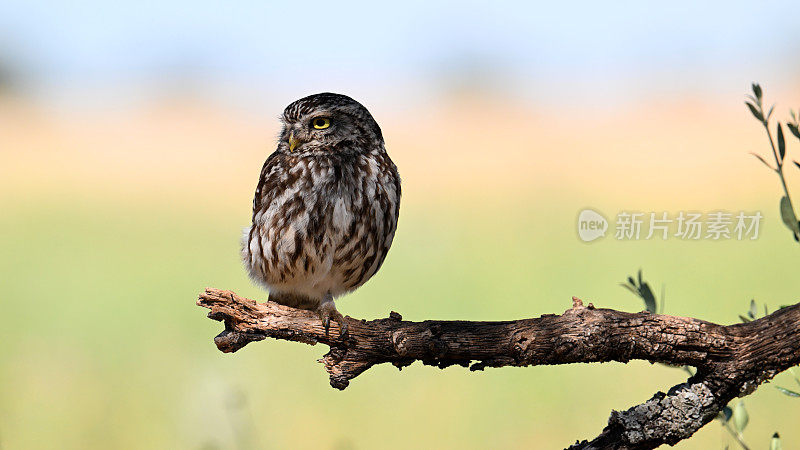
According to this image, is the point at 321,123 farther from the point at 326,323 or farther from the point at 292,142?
the point at 326,323

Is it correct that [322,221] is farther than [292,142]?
No

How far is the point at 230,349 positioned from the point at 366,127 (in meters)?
1.35

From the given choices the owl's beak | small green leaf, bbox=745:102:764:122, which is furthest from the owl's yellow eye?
small green leaf, bbox=745:102:764:122

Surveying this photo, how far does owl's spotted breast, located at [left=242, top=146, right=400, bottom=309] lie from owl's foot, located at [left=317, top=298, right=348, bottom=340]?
9.9 inches

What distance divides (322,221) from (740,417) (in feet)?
6.13

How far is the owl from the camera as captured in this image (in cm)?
347

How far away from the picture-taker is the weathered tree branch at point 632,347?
8.45 feet

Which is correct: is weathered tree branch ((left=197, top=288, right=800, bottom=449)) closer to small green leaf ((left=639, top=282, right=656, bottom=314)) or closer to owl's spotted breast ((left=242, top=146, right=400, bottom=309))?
small green leaf ((left=639, top=282, right=656, bottom=314))

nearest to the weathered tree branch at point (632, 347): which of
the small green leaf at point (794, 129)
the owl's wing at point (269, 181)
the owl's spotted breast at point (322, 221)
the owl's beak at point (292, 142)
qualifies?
the small green leaf at point (794, 129)

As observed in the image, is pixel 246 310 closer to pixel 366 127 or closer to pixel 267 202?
pixel 267 202

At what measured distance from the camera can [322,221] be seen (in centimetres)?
346

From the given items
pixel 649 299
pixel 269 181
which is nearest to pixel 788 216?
pixel 649 299

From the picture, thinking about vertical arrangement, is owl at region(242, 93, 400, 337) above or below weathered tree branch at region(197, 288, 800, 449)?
above

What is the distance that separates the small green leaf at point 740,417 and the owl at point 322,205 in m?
1.67
